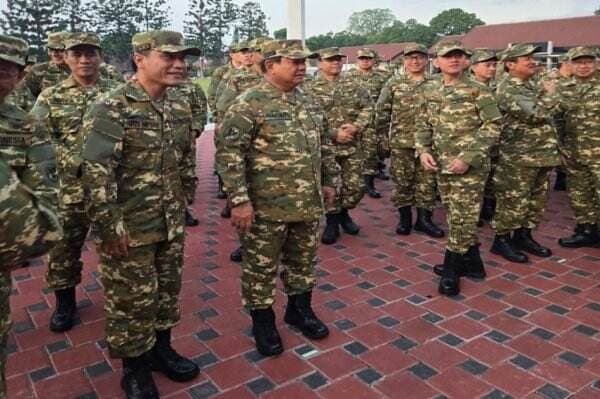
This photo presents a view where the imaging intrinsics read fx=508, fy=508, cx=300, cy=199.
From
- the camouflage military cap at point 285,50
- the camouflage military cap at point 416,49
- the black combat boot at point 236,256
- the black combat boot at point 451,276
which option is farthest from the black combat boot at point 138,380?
the camouflage military cap at point 416,49

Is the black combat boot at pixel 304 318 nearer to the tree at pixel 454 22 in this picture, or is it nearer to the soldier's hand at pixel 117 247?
the soldier's hand at pixel 117 247

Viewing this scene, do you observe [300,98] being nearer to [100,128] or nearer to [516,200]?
[100,128]

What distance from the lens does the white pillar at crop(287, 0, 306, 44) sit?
8.02 meters

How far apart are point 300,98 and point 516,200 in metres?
2.46

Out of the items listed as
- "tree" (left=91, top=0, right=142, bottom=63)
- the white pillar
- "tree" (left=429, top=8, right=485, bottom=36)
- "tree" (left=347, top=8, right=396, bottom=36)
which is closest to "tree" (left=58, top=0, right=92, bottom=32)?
"tree" (left=91, top=0, right=142, bottom=63)

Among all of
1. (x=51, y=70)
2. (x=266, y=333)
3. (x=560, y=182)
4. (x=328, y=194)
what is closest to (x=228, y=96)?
(x=51, y=70)

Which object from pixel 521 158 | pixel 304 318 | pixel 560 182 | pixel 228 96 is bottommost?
pixel 304 318

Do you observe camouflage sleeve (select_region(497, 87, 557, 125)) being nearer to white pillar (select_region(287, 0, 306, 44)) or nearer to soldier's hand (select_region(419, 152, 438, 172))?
soldier's hand (select_region(419, 152, 438, 172))

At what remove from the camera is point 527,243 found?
4.67 m

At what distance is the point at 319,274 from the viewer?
4.22 metres

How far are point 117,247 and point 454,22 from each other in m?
74.6

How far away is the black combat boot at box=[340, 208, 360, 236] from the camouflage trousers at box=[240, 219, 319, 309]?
207cm

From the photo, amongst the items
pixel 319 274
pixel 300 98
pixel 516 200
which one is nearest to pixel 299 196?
pixel 300 98

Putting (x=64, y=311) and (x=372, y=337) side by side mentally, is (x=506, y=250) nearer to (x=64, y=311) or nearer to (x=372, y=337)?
(x=372, y=337)
